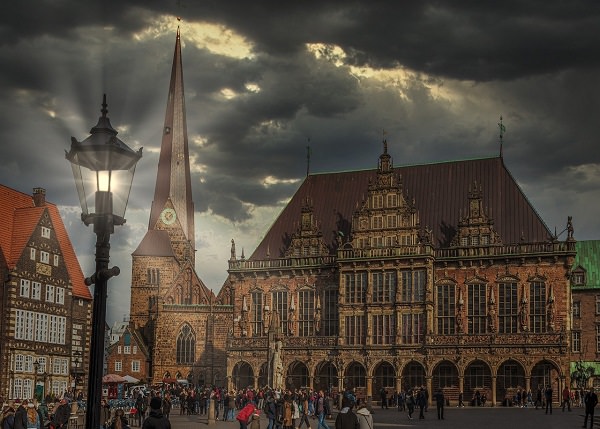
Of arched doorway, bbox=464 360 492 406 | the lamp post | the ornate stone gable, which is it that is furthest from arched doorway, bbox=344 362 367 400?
the lamp post

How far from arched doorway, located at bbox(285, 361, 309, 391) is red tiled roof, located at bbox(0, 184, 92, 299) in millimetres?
16138

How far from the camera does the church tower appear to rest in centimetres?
7781

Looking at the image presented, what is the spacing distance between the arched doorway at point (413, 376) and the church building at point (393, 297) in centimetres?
7

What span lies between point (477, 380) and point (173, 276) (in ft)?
129

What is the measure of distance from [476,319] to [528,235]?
6980 millimetres

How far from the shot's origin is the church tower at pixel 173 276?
7781cm

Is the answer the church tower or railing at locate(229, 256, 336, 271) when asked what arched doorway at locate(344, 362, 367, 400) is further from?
the church tower

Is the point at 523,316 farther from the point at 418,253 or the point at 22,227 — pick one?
the point at 22,227

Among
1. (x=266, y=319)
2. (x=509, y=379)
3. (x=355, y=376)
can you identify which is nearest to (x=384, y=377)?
(x=355, y=376)

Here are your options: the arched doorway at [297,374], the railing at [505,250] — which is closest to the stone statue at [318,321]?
the arched doorway at [297,374]

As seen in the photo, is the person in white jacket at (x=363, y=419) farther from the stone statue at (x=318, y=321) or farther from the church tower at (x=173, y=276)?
the church tower at (x=173, y=276)

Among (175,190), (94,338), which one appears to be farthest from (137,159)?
(175,190)

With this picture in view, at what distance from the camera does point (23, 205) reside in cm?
5959

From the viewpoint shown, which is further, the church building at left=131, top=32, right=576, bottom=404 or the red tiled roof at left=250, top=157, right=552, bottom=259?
the red tiled roof at left=250, top=157, right=552, bottom=259
